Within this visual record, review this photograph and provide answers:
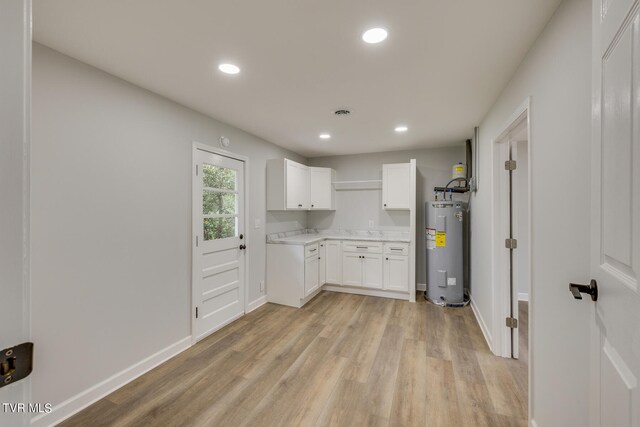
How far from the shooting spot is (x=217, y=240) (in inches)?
123

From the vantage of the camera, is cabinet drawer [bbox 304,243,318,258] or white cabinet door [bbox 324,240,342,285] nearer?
cabinet drawer [bbox 304,243,318,258]

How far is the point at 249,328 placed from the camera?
10.4 feet

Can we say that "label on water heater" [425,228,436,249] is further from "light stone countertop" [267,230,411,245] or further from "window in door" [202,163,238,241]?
"window in door" [202,163,238,241]

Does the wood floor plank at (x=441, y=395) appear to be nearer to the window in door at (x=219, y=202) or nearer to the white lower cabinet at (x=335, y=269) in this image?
the white lower cabinet at (x=335, y=269)

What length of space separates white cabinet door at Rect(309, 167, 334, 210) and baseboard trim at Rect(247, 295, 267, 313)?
1693mm

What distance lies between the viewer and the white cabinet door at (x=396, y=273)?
4.11 m

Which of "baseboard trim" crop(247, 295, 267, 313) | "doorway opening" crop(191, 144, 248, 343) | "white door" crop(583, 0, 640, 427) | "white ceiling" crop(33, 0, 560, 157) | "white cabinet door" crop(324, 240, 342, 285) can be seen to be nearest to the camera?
"white door" crop(583, 0, 640, 427)

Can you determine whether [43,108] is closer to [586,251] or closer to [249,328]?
[249,328]

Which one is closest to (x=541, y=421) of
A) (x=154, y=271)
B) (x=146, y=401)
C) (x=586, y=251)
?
(x=586, y=251)

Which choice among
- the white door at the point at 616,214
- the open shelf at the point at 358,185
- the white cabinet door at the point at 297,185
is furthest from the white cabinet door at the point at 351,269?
Answer: the white door at the point at 616,214

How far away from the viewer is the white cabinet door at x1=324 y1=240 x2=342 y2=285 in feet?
14.8

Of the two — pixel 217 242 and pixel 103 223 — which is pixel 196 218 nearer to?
pixel 217 242

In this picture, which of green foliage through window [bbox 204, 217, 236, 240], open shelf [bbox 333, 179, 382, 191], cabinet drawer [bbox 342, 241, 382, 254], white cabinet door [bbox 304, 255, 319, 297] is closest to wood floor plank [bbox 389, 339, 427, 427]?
white cabinet door [bbox 304, 255, 319, 297]

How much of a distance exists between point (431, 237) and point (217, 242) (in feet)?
9.81
